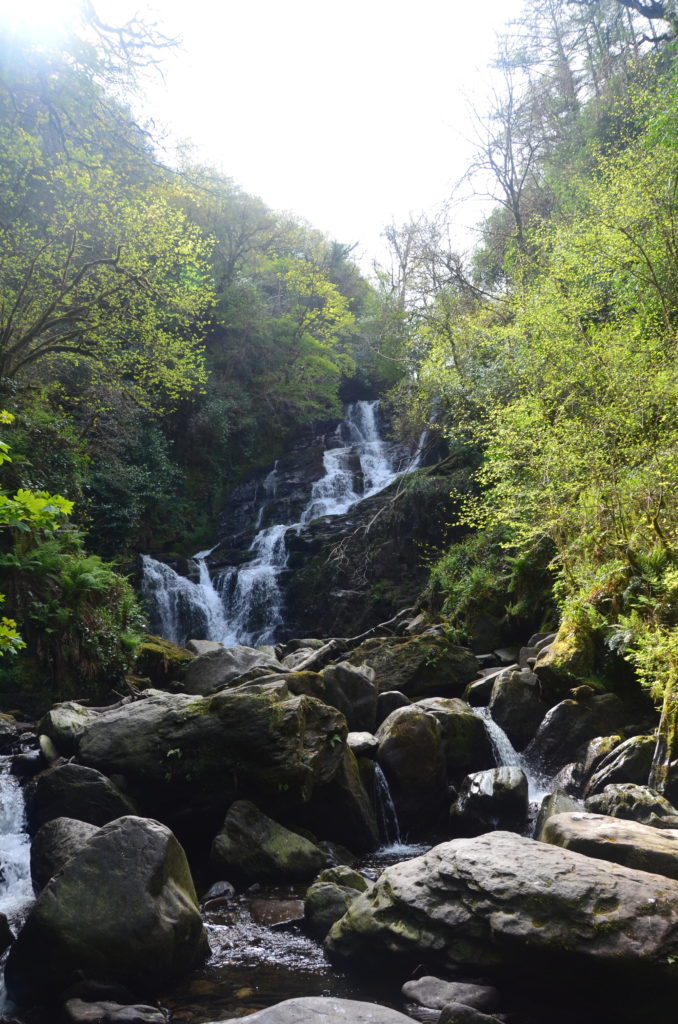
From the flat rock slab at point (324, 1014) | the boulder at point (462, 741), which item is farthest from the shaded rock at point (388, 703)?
the flat rock slab at point (324, 1014)

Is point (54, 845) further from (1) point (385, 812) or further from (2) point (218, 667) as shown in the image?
(2) point (218, 667)

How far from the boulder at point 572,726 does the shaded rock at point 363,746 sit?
2192 millimetres

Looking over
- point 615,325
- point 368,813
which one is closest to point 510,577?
point 615,325

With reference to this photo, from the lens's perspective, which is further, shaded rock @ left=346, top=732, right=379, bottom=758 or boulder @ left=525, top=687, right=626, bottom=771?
boulder @ left=525, top=687, right=626, bottom=771

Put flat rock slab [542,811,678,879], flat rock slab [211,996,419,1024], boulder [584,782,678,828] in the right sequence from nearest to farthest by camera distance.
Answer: flat rock slab [211,996,419,1024] < flat rock slab [542,811,678,879] < boulder [584,782,678,828]

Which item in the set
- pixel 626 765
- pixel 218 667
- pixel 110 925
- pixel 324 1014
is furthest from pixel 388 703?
pixel 324 1014

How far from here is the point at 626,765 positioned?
7.19 m

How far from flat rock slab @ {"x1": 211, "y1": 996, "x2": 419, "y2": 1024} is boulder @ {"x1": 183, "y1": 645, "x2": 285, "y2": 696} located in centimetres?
677

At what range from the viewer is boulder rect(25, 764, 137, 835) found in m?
6.17

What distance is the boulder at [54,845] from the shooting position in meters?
5.15

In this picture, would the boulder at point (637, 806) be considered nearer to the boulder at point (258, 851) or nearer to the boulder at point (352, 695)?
the boulder at point (258, 851)

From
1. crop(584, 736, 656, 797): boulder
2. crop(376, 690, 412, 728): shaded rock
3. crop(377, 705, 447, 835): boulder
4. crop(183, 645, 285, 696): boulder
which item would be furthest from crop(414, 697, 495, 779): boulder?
crop(183, 645, 285, 696): boulder

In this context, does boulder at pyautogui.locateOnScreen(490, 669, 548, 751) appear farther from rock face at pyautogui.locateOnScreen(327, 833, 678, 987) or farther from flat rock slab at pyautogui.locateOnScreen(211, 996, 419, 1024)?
flat rock slab at pyautogui.locateOnScreen(211, 996, 419, 1024)

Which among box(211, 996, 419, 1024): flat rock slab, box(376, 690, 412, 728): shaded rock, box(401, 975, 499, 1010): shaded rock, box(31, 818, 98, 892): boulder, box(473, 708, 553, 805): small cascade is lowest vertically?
box(473, 708, 553, 805): small cascade
